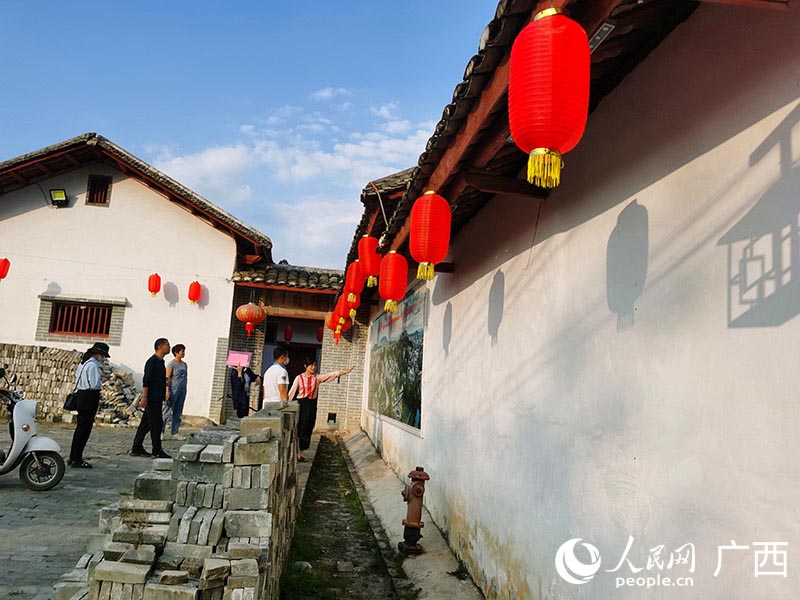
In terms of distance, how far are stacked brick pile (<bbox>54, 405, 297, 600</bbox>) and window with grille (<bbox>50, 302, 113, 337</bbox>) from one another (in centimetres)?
1137

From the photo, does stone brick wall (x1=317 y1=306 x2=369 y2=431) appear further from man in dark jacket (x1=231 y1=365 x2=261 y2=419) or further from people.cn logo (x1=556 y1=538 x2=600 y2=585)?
people.cn logo (x1=556 y1=538 x2=600 y2=585)

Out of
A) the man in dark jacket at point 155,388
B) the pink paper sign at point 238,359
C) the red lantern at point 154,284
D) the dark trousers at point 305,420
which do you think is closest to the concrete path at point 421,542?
the dark trousers at point 305,420

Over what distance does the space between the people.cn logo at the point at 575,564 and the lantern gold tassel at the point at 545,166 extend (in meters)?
1.82

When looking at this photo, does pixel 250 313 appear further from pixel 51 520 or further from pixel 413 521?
pixel 413 521

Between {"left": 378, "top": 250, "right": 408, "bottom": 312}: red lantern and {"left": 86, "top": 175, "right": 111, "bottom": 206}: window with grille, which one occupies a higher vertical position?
{"left": 86, "top": 175, "right": 111, "bottom": 206}: window with grille

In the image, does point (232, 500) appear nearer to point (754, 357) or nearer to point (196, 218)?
point (754, 357)

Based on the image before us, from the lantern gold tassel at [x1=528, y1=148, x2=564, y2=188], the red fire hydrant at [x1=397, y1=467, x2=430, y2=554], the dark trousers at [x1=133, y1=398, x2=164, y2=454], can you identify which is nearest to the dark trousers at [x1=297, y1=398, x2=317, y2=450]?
the dark trousers at [x1=133, y1=398, x2=164, y2=454]

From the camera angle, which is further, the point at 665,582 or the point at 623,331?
the point at 623,331

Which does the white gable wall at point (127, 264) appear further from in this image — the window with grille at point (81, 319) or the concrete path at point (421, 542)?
the concrete path at point (421, 542)

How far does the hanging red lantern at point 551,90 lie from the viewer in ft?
7.32

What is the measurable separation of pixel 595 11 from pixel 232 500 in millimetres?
3154

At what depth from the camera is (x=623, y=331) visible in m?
2.79

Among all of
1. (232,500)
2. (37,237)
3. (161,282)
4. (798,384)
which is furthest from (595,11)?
(37,237)

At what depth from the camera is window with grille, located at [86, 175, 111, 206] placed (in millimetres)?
14359
